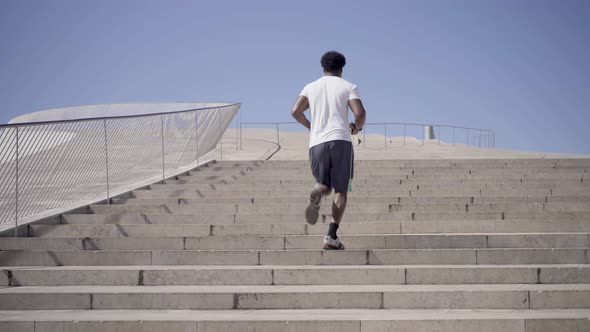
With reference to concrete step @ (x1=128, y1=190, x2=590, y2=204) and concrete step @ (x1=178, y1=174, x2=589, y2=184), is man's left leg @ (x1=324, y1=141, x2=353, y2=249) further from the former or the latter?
concrete step @ (x1=178, y1=174, x2=589, y2=184)

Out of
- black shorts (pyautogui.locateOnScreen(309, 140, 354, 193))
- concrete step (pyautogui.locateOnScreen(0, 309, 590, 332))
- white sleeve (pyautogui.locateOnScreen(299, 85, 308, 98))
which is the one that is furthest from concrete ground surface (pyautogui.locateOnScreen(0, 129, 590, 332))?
white sleeve (pyautogui.locateOnScreen(299, 85, 308, 98))

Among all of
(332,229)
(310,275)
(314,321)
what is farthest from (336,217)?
(314,321)

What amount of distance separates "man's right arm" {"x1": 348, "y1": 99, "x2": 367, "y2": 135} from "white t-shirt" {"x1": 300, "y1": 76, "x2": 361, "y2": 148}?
1.8 inches

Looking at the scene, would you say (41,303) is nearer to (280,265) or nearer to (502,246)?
(280,265)

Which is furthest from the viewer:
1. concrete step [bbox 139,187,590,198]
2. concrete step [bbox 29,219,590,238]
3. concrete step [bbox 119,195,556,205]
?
concrete step [bbox 139,187,590,198]

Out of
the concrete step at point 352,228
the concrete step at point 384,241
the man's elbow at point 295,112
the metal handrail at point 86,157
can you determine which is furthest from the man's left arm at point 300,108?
the metal handrail at point 86,157

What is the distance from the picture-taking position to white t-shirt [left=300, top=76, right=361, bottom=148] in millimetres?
6832

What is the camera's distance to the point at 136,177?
11828 millimetres

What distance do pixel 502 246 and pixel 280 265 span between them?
202 cm

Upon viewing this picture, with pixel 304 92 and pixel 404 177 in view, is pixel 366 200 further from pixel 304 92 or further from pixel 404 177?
pixel 304 92

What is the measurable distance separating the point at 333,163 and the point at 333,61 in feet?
3.10

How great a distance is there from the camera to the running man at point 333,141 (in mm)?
6781

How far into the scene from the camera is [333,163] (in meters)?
6.80

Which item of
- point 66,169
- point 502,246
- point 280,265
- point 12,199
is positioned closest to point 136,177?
point 66,169
